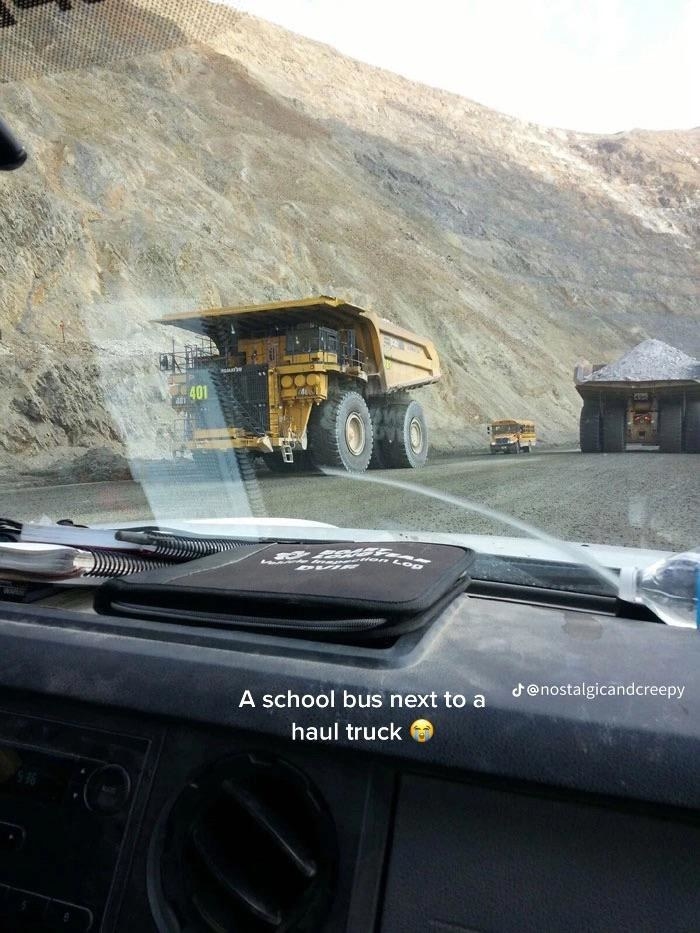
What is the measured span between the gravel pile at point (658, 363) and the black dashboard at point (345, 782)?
4348 mm

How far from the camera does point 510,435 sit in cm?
705

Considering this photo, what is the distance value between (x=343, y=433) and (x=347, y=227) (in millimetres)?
2602

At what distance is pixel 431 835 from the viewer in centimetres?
100

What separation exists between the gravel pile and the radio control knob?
15.2ft

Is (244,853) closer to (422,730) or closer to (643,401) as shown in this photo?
(422,730)

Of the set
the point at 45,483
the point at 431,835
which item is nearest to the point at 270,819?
the point at 431,835

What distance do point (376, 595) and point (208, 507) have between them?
3574 millimetres

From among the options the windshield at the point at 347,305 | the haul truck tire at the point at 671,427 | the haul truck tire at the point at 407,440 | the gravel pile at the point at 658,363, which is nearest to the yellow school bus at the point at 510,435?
the windshield at the point at 347,305

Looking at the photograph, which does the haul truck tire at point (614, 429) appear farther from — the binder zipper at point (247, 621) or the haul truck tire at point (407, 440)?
the binder zipper at point (247, 621)

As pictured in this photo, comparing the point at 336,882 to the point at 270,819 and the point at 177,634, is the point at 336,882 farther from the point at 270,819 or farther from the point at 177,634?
the point at 177,634

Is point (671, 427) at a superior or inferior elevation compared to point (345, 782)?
inferior

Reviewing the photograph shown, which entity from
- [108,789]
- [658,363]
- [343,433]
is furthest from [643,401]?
[108,789]

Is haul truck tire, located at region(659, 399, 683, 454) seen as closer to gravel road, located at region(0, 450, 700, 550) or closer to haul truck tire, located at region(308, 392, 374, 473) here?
gravel road, located at region(0, 450, 700, 550)

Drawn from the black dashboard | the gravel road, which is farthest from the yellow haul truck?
the black dashboard
